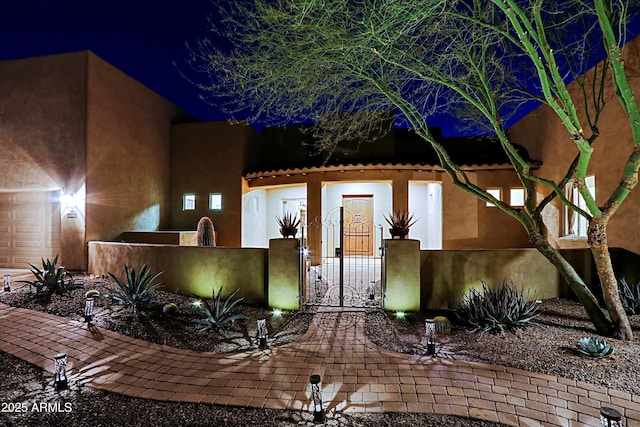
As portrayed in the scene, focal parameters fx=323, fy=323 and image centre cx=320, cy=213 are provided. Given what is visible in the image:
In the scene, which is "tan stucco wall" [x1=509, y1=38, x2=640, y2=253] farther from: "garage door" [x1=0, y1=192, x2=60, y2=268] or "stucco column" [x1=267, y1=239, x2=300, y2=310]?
"garage door" [x1=0, y1=192, x2=60, y2=268]

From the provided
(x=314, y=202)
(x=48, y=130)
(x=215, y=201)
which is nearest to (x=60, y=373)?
(x=314, y=202)

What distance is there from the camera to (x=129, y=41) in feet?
64.3

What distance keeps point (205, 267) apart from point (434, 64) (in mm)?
6455

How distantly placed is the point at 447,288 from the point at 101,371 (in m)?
6.08

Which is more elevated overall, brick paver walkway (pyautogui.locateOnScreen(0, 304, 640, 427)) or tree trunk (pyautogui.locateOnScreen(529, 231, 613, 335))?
tree trunk (pyautogui.locateOnScreen(529, 231, 613, 335))

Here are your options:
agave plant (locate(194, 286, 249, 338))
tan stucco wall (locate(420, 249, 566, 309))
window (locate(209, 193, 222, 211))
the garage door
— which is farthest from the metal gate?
the garage door

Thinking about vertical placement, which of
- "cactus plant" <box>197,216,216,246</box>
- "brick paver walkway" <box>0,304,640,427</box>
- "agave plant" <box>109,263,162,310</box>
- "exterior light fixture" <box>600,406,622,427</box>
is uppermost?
"cactus plant" <box>197,216,216,246</box>

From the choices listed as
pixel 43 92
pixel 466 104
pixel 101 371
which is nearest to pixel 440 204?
pixel 466 104

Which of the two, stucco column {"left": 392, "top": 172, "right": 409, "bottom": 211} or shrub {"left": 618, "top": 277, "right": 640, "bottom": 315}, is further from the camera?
stucco column {"left": 392, "top": 172, "right": 409, "bottom": 211}

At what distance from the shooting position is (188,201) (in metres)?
14.6

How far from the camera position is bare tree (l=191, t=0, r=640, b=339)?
4.83 metres

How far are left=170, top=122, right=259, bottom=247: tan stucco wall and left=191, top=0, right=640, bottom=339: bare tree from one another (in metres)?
7.26

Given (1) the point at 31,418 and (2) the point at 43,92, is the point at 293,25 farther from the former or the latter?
(2) the point at 43,92

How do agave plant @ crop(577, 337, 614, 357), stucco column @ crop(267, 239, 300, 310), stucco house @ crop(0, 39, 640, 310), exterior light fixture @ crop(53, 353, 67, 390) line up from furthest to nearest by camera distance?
stucco house @ crop(0, 39, 640, 310), stucco column @ crop(267, 239, 300, 310), agave plant @ crop(577, 337, 614, 357), exterior light fixture @ crop(53, 353, 67, 390)
